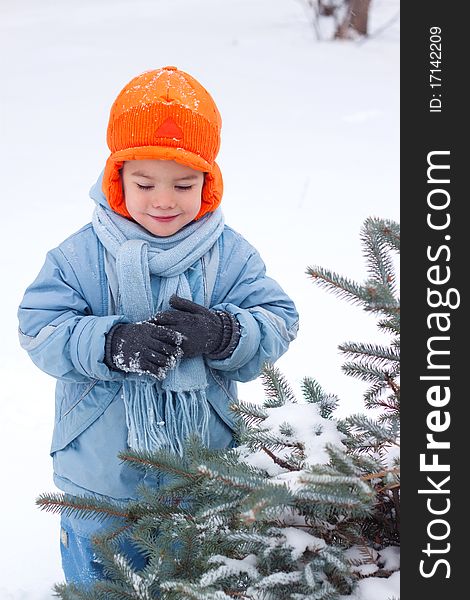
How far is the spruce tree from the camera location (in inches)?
54.8

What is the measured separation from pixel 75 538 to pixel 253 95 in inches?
305

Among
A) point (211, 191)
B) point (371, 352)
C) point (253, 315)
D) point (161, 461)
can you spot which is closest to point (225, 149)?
point (211, 191)

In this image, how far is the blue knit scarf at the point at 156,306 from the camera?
2.13m

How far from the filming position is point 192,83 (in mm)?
2189

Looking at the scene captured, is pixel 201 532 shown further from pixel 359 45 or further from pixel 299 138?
pixel 359 45

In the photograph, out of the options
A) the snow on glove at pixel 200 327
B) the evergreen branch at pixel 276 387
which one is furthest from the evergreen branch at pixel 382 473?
the snow on glove at pixel 200 327

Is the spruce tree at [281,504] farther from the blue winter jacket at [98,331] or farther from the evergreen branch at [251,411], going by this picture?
the blue winter jacket at [98,331]

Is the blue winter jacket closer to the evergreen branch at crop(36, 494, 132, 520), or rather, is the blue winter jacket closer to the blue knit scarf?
the blue knit scarf

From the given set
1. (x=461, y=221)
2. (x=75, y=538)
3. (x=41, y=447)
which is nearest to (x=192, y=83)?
(x=461, y=221)

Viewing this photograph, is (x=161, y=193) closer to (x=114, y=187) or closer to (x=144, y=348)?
(x=114, y=187)

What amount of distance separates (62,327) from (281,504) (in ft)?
3.00

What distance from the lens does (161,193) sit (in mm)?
2109

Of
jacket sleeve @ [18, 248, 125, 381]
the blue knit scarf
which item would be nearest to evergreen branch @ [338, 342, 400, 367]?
the blue knit scarf

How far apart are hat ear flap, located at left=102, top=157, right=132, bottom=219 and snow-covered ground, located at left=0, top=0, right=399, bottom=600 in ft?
3.83
